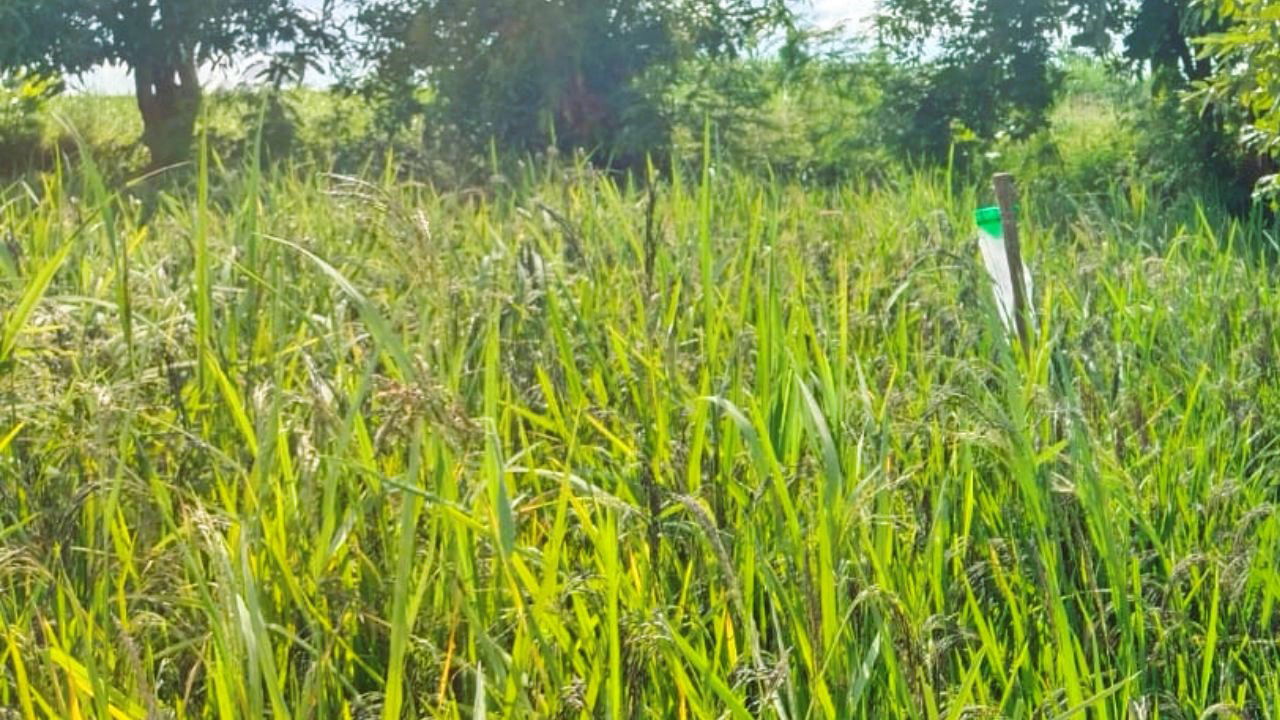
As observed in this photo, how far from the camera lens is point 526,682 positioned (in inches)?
61.4

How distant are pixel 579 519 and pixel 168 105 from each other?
9.47m

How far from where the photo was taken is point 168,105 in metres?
10.6

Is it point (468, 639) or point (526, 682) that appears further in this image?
point (468, 639)

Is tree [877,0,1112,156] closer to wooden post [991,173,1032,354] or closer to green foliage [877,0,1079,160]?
green foliage [877,0,1079,160]

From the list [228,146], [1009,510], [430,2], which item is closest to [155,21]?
[228,146]

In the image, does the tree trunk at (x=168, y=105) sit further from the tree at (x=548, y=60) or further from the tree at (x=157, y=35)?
the tree at (x=548, y=60)

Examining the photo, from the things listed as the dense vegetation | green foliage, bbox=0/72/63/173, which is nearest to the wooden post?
the dense vegetation

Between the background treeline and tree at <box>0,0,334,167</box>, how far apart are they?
14 millimetres

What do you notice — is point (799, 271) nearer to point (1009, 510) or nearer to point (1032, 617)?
point (1009, 510)

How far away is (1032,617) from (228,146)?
27.1ft

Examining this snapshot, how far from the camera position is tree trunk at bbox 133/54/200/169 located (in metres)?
10.1

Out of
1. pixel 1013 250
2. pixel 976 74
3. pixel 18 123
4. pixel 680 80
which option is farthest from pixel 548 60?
pixel 1013 250

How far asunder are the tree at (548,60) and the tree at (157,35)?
2.31ft

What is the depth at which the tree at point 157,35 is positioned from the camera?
948 centimetres
